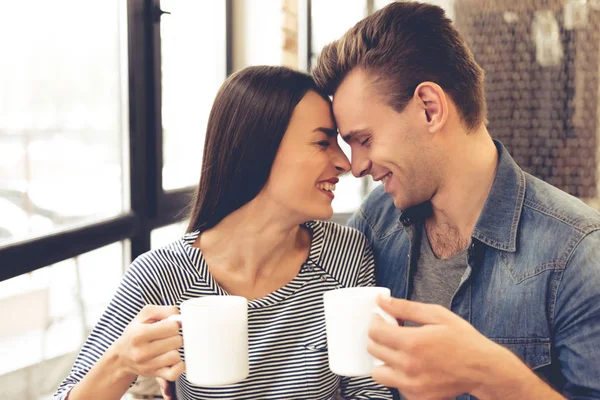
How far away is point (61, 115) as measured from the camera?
1.68 m

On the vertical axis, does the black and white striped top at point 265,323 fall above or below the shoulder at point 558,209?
below

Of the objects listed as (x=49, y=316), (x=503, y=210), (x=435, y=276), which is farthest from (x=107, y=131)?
(x=503, y=210)

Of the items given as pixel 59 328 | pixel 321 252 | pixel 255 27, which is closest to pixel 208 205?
pixel 321 252

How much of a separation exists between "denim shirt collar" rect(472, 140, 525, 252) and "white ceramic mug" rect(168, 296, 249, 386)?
20.6 inches

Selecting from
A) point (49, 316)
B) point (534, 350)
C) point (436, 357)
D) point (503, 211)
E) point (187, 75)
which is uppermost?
point (187, 75)

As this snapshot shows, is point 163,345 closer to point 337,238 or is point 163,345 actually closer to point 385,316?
point 385,316

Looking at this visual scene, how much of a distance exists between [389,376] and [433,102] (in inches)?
23.1

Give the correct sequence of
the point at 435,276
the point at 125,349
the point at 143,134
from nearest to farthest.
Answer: the point at 125,349
the point at 435,276
the point at 143,134

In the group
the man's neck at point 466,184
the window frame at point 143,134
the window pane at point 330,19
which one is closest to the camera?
the man's neck at point 466,184

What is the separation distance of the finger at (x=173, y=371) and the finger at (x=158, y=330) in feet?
0.14

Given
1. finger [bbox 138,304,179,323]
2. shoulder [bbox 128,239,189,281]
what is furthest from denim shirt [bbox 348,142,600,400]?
finger [bbox 138,304,179,323]

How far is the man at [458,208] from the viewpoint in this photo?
110 centimetres

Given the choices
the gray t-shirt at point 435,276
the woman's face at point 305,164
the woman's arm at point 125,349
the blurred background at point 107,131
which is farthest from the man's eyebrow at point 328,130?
the blurred background at point 107,131

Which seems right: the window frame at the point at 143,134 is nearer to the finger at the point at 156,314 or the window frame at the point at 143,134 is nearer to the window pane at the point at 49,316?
the window pane at the point at 49,316
